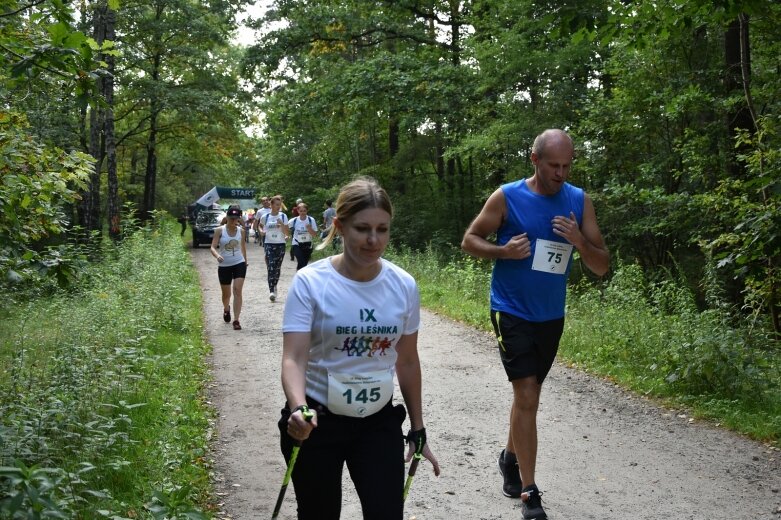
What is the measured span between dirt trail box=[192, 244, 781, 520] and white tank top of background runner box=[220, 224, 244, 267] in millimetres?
3565

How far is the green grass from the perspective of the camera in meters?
7.59

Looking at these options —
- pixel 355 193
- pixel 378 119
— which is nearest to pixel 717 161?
pixel 355 193

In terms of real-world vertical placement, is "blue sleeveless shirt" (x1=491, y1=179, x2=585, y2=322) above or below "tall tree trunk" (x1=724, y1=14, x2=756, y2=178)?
below

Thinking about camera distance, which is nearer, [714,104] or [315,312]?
[315,312]

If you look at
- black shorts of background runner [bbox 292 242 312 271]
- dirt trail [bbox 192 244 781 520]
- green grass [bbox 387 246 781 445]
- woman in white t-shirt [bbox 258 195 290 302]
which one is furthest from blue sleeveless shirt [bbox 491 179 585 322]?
black shorts of background runner [bbox 292 242 312 271]

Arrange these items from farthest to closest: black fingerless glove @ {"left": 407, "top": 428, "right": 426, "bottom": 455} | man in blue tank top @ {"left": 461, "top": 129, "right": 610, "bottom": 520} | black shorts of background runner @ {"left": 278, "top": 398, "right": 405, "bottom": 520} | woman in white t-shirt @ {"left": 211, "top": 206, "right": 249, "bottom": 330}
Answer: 1. woman in white t-shirt @ {"left": 211, "top": 206, "right": 249, "bottom": 330}
2. man in blue tank top @ {"left": 461, "top": 129, "right": 610, "bottom": 520}
3. black fingerless glove @ {"left": 407, "top": 428, "right": 426, "bottom": 455}
4. black shorts of background runner @ {"left": 278, "top": 398, "right": 405, "bottom": 520}

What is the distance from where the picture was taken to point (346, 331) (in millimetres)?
3178

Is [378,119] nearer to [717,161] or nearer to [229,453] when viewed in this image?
[717,161]

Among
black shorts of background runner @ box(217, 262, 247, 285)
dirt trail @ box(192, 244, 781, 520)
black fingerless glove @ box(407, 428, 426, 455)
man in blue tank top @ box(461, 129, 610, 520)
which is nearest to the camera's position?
black fingerless glove @ box(407, 428, 426, 455)

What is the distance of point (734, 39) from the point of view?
12398mm

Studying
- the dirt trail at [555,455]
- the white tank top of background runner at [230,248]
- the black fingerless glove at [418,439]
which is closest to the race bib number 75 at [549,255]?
the dirt trail at [555,455]

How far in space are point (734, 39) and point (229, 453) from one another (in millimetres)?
10186

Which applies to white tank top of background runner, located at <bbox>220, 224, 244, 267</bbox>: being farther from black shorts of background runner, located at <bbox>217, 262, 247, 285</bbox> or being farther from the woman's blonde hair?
the woman's blonde hair

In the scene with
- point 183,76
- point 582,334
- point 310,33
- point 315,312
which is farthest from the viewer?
point 183,76
